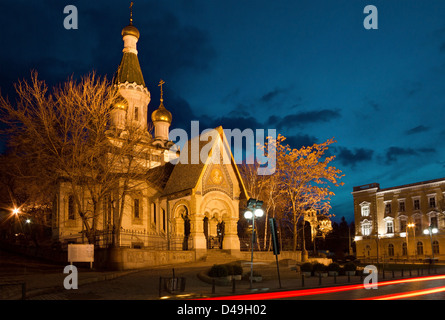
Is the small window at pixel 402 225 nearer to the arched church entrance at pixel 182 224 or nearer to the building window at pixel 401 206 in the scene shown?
the building window at pixel 401 206

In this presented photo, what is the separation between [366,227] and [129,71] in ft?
175

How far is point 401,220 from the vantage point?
240 feet

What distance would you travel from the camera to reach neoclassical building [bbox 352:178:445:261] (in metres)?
68.1

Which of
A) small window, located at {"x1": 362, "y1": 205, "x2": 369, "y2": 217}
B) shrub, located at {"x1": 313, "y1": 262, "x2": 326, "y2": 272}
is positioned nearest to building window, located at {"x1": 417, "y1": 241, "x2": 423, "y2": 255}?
small window, located at {"x1": 362, "y1": 205, "x2": 369, "y2": 217}

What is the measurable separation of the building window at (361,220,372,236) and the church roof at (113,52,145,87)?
168 feet

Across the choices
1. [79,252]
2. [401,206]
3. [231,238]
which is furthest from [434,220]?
[79,252]

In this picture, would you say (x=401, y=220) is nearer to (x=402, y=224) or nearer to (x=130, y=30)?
(x=402, y=224)

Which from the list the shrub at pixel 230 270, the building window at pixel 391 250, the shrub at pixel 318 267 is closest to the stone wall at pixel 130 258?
the shrub at pixel 230 270

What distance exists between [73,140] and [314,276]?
16.4 metres

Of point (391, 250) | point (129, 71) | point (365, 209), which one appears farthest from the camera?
point (365, 209)

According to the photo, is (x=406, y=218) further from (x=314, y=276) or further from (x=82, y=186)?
(x=82, y=186)

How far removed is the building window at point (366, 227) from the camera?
78375 millimetres

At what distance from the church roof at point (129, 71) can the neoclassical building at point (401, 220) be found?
43629mm
